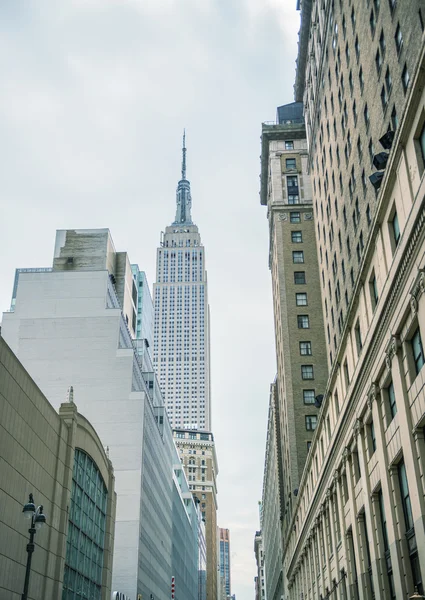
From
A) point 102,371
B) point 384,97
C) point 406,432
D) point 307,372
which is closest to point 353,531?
point 406,432

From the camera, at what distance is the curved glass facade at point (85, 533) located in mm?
42000

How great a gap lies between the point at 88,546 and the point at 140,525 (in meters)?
26.7

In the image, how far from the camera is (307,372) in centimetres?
8712

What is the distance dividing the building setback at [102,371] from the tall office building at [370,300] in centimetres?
1988

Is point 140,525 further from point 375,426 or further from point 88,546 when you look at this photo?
point 375,426

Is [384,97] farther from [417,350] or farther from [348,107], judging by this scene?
[417,350]

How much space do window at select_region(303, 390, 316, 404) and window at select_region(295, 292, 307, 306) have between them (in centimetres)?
1279

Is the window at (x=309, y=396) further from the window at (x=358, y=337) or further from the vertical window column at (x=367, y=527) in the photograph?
the window at (x=358, y=337)

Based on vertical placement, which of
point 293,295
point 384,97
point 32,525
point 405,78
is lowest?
point 32,525

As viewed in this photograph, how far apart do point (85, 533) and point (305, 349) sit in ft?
161

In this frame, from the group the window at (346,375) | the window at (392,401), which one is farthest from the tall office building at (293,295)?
the window at (392,401)

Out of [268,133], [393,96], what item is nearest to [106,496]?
[393,96]

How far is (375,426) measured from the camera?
3294cm

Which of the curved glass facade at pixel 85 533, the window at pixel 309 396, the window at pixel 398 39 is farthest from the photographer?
the window at pixel 309 396
